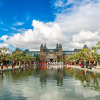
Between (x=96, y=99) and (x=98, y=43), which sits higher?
(x=98, y=43)

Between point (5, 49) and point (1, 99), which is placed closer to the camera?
point (1, 99)

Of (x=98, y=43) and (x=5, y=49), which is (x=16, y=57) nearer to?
(x=5, y=49)

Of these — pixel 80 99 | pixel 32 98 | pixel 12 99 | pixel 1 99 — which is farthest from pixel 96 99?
pixel 1 99

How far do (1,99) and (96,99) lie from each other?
21.8 ft

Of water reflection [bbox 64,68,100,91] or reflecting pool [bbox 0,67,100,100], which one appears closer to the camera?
reflecting pool [bbox 0,67,100,100]

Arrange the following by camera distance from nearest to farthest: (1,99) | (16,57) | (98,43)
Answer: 1. (1,99)
2. (98,43)
3. (16,57)

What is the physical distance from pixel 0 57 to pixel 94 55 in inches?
1464

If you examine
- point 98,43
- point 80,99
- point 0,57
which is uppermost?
point 98,43

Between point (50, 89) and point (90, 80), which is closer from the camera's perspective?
point (50, 89)

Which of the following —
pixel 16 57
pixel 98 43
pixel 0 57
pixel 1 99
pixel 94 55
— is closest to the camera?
pixel 1 99

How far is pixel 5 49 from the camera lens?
5956cm

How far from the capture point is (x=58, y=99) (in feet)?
32.7

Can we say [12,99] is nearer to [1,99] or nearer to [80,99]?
[1,99]

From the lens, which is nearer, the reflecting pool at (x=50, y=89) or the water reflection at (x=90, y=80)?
the reflecting pool at (x=50, y=89)
